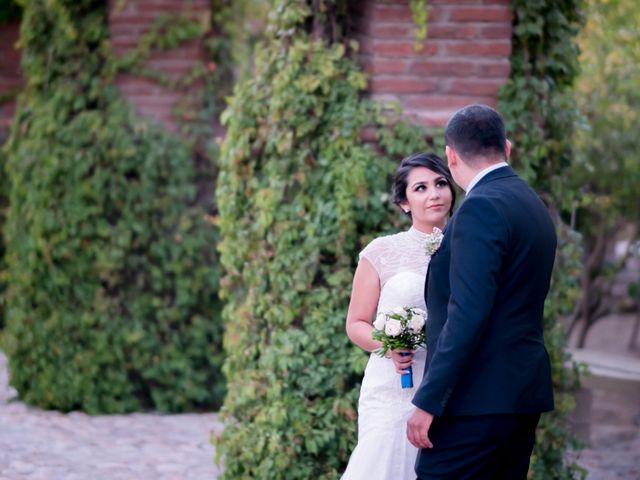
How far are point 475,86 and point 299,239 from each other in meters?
1.22

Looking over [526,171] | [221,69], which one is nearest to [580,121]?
[526,171]

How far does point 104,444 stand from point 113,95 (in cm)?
286

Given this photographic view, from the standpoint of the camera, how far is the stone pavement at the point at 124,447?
6125 mm

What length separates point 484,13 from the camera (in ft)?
17.0

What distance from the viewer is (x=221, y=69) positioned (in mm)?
8445

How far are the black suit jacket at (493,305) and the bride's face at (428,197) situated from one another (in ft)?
2.25

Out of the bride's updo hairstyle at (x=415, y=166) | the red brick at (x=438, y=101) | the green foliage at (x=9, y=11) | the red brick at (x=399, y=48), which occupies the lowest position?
the bride's updo hairstyle at (x=415, y=166)

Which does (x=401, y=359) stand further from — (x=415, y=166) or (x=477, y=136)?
(x=477, y=136)

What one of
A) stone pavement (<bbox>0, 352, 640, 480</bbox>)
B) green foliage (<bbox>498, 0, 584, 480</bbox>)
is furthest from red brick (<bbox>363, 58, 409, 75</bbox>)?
stone pavement (<bbox>0, 352, 640, 480</bbox>)

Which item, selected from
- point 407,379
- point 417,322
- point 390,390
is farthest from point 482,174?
point 390,390

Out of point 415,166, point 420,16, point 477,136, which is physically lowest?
point 415,166

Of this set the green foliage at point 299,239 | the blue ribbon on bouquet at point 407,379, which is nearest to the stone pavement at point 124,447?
the green foliage at point 299,239

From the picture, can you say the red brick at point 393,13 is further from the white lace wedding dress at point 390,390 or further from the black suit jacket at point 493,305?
the black suit jacket at point 493,305

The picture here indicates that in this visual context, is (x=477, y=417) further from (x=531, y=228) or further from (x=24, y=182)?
(x=24, y=182)
